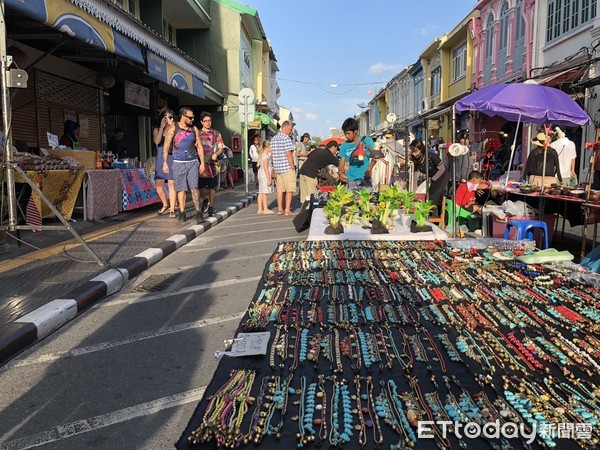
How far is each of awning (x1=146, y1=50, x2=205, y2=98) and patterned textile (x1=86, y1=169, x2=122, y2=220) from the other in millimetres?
2873

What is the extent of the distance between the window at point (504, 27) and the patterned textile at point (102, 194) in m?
17.0

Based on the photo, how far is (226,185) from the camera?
813 inches

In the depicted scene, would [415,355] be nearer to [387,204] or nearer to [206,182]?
[387,204]

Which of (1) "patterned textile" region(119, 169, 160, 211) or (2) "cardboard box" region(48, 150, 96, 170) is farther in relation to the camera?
(1) "patterned textile" region(119, 169, 160, 211)

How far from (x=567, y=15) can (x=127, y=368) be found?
54.2 feet

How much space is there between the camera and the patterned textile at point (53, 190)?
6.95 m

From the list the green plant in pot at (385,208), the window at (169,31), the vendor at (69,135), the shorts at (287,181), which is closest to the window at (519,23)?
the shorts at (287,181)

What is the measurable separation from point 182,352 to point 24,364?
1.05 metres

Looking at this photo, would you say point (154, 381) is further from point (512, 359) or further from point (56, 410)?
point (512, 359)

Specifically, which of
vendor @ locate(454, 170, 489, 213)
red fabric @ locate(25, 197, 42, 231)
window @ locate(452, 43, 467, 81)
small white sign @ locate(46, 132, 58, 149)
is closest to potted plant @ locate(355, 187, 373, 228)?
vendor @ locate(454, 170, 489, 213)

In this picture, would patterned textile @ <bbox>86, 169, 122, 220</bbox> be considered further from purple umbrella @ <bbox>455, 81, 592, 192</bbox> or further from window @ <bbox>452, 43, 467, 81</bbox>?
window @ <bbox>452, 43, 467, 81</bbox>

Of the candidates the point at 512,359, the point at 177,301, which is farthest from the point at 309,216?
the point at 512,359

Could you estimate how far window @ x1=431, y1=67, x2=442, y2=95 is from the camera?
30.1 m

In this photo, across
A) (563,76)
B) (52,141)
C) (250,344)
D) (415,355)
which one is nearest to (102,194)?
(52,141)
